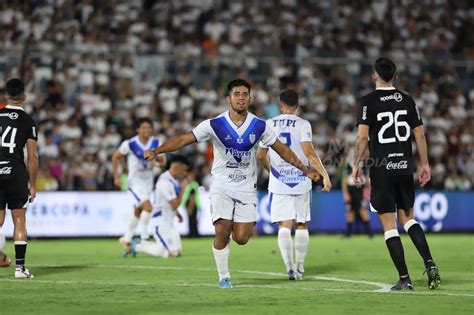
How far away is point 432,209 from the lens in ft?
98.7

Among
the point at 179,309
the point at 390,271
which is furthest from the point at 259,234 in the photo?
the point at 179,309

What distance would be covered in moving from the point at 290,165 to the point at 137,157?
6726 mm

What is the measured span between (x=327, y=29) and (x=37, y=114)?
476 inches

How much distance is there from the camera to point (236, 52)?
3136 cm

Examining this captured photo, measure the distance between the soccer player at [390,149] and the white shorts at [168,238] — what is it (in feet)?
25.0

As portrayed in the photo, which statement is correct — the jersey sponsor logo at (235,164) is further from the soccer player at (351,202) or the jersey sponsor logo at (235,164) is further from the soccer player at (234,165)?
the soccer player at (351,202)

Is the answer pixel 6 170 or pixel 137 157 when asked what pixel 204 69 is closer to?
pixel 137 157

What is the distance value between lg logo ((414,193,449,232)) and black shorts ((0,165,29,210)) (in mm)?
17781

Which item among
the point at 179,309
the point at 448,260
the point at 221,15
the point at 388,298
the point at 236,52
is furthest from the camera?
the point at 221,15

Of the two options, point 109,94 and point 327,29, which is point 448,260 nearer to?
point 109,94

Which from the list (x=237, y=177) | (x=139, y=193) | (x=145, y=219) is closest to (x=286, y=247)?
(x=237, y=177)

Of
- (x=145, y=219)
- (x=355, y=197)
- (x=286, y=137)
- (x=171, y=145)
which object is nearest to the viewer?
(x=171, y=145)

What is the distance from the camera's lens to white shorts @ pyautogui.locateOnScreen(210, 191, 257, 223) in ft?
41.1

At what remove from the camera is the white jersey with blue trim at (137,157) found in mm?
20156
